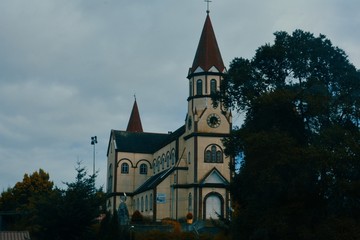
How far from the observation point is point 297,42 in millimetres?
36156

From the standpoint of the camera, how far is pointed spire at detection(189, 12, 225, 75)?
224 feet

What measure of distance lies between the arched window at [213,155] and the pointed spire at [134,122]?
37118 mm

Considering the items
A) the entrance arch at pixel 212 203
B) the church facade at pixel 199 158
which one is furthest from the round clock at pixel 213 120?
the entrance arch at pixel 212 203

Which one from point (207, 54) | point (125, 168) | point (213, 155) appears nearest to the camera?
point (213, 155)

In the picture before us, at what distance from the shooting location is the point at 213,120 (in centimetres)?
6738

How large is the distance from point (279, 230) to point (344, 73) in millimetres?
9757

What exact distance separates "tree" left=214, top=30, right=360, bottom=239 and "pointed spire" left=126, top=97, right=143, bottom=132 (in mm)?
65704

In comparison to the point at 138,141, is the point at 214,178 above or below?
below

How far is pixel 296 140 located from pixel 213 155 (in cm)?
3499

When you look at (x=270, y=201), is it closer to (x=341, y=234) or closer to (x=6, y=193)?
(x=341, y=234)

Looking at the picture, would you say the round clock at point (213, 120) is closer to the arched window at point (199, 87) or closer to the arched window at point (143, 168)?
the arched window at point (199, 87)

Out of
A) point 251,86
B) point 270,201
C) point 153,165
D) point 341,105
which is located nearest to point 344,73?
point 341,105

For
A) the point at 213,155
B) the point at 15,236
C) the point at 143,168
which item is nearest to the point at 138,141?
the point at 143,168

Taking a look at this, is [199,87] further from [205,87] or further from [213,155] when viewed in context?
[213,155]
